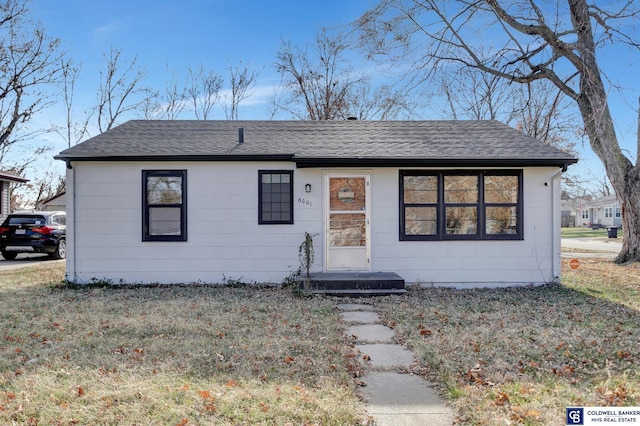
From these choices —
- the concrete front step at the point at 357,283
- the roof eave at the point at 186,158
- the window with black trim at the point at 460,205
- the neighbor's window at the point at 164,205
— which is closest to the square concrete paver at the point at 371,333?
the concrete front step at the point at 357,283

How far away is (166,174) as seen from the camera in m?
8.23

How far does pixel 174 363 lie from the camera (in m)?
3.85

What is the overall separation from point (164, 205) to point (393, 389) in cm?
631

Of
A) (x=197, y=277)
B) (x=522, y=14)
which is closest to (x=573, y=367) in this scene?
(x=197, y=277)

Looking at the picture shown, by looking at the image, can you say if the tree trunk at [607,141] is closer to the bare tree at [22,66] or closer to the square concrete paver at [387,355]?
the square concrete paver at [387,355]

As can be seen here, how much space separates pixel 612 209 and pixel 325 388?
4882cm

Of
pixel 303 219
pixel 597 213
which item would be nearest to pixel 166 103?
pixel 303 219

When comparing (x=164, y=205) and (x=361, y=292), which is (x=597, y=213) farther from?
(x=164, y=205)

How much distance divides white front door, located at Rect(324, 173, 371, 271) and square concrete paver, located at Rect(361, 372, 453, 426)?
4515 mm

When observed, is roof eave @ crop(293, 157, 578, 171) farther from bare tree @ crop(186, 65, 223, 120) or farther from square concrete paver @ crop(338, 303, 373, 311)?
bare tree @ crop(186, 65, 223, 120)

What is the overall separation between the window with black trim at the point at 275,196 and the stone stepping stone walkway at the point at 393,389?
357 centimetres

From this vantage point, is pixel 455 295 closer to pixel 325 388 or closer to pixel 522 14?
pixel 325 388

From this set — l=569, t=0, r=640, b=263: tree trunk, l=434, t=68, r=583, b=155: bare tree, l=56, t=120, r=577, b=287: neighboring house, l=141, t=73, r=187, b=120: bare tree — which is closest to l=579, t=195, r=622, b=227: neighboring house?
l=434, t=68, r=583, b=155: bare tree

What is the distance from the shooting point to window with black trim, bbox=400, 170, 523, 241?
8.13m
